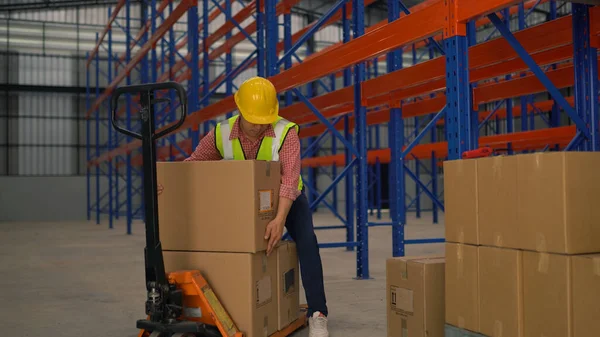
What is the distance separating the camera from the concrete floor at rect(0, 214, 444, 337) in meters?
5.05

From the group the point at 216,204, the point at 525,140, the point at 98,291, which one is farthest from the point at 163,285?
the point at 525,140

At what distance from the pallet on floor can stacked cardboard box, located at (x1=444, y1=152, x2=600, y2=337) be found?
0.03m

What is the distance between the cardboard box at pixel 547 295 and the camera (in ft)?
9.12

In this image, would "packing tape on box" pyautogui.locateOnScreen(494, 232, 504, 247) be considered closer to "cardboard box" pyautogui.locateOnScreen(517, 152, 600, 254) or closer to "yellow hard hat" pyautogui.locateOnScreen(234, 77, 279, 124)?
"cardboard box" pyautogui.locateOnScreen(517, 152, 600, 254)

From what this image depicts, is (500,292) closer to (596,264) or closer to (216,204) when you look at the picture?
(596,264)

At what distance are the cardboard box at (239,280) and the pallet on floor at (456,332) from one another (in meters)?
1.13

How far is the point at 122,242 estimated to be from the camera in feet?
44.4

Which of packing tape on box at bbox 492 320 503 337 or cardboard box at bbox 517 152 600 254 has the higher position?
cardboard box at bbox 517 152 600 254

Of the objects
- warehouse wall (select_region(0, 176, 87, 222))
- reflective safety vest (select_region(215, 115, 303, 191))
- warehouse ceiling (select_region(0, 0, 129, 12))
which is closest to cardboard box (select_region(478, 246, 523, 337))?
reflective safety vest (select_region(215, 115, 303, 191))

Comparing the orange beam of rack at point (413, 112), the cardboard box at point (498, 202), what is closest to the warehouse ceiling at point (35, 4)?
the orange beam of rack at point (413, 112)

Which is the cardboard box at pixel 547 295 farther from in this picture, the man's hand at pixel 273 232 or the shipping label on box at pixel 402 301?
the man's hand at pixel 273 232

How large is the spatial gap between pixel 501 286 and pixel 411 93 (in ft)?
17.5

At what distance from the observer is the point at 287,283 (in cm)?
443

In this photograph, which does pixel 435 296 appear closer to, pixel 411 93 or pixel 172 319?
pixel 172 319
